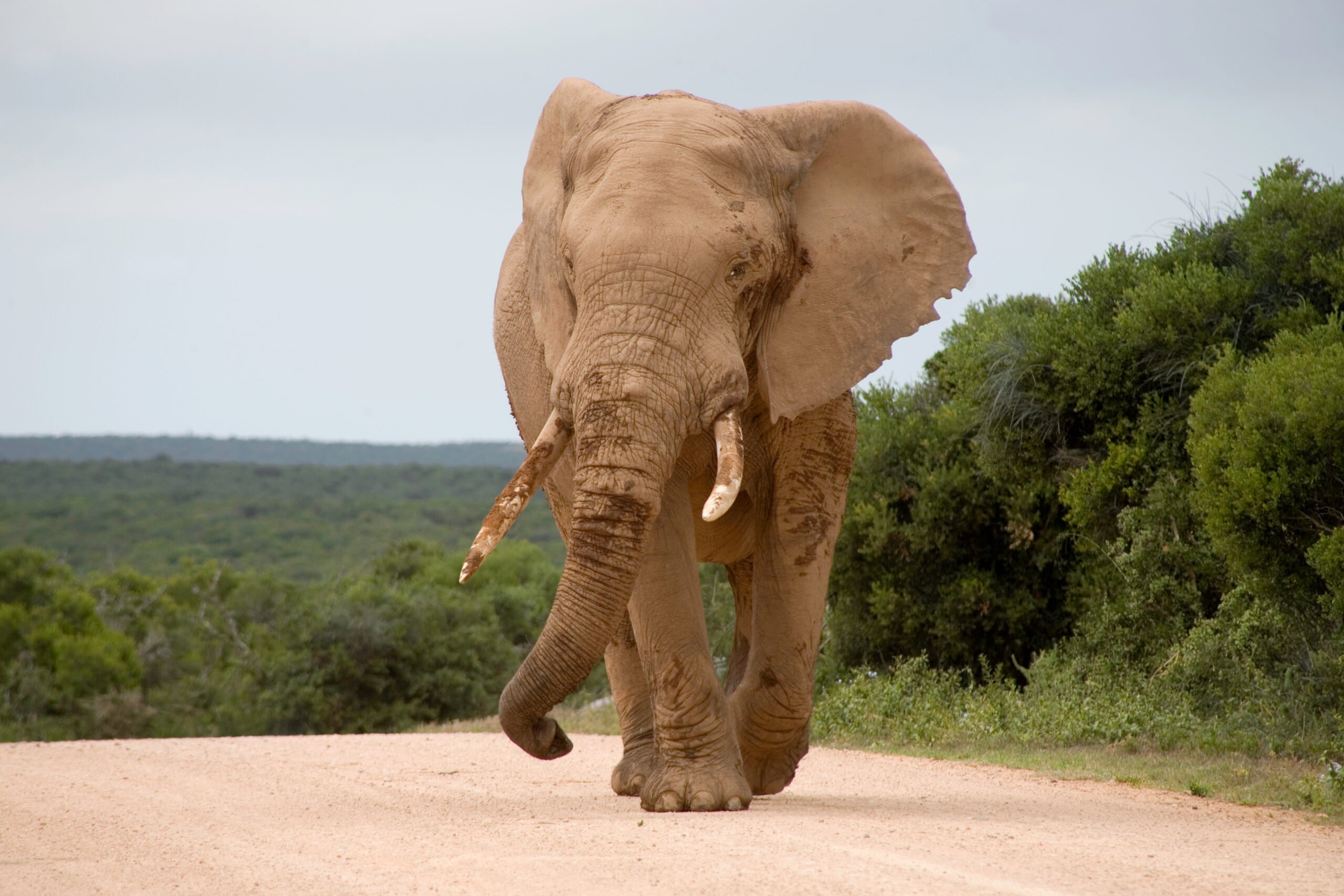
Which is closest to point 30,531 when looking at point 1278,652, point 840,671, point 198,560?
point 198,560

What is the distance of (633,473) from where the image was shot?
6422mm

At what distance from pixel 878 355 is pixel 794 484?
0.77m

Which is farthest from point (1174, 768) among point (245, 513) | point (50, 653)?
point (245, 513)

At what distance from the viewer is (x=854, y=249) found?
7797mm

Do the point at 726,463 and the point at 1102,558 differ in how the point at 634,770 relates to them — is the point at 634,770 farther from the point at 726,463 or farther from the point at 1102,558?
the point at 1102,558

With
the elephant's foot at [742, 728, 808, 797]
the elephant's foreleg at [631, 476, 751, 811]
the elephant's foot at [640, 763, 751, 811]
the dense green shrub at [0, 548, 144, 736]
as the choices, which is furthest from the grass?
the dense green shrub at [0, 548, 144, 736]

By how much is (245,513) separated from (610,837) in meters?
81.5

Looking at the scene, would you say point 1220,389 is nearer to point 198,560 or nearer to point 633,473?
point 633,473

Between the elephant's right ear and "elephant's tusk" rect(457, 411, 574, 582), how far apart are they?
404 millimetres

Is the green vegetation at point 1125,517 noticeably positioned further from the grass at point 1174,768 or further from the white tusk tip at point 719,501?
the white tusk tip at point 719,501

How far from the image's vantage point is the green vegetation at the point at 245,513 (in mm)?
65938

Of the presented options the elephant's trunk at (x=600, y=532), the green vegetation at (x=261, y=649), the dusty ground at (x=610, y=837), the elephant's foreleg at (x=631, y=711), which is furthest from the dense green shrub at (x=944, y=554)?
the green vegetation at (x=261, y=649)

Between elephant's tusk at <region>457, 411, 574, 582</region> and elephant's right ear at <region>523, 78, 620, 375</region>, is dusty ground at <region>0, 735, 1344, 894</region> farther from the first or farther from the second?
elephant's right ear at <region>523, 78, 620, 375</region>

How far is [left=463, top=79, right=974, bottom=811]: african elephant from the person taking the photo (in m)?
6.55
